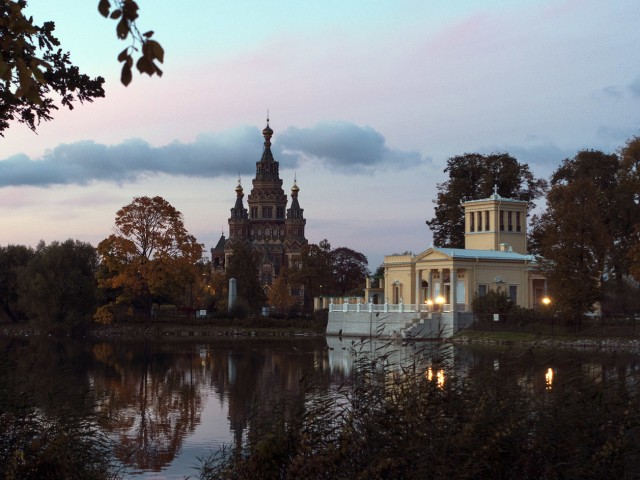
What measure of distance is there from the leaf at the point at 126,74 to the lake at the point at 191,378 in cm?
822

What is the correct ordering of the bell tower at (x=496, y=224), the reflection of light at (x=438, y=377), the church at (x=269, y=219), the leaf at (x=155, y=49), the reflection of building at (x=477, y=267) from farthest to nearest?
the church at (x=269, y=219) < the bell tower at (x=496, y=224) < the reflection of building at (x=477, y=267) < the reflection of light at (x=438, y=377) < the leaf at (x=155, y=49)

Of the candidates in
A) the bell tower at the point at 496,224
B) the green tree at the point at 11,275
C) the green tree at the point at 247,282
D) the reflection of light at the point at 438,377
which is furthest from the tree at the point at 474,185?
the reflection of light at the point at 438,377

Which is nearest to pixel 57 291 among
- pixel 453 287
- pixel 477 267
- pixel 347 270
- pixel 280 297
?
pixel 453 287

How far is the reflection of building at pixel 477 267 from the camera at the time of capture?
66125 mm

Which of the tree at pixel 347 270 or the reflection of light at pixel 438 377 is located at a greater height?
the tree at pixel 347 270

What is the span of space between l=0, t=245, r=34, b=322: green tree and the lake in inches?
536

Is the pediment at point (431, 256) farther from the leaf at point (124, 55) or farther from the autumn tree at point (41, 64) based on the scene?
the leaf at point (124, 55)

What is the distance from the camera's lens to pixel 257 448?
11797mm

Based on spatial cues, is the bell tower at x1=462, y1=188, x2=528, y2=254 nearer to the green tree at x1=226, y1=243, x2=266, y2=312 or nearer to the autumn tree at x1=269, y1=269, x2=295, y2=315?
the green tree at x1=226, y1=243, x2=266, y2=312

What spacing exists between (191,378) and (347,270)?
72.5 metres

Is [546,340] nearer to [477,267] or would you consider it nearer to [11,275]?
[477,267]

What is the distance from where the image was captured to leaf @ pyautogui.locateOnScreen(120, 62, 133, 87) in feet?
18.1

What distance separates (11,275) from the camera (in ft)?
227

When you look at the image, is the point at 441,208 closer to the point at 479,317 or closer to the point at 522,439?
the point at 479,317
